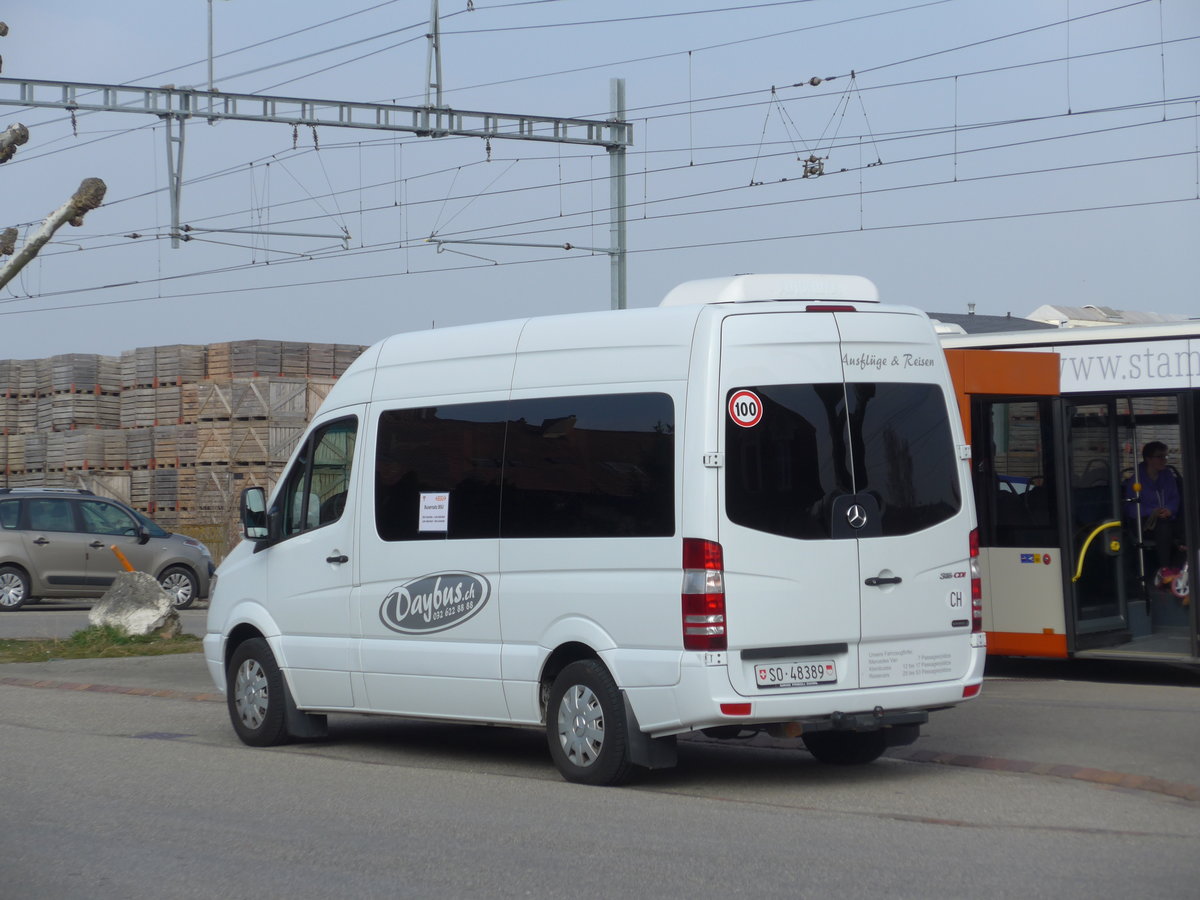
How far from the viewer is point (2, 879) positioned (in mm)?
6688

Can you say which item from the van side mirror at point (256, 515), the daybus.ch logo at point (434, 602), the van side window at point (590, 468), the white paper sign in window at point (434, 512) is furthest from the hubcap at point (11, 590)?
the van side window at point (590, 468)

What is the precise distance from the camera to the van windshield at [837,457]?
854 centimetres

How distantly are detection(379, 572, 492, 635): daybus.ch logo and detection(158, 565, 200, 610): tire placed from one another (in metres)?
16.6

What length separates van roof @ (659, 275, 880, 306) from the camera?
8984mm

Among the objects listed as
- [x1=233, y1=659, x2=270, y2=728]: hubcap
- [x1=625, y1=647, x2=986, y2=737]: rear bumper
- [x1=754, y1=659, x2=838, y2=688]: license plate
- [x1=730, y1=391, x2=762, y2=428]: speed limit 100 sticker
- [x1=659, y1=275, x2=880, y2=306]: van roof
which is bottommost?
[x1=233, y1=659, x2=270, y2=728]: hubcap

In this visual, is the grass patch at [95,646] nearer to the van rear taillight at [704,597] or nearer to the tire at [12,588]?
the tire at [12,588]

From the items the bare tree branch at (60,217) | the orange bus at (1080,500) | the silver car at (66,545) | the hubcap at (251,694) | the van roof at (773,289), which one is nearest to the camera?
the van roof at (773,289)

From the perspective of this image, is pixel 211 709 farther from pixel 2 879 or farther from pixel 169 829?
pixel 2 879

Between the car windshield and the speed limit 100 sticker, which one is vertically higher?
the speed limit 100 sticker

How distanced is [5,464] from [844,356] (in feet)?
118

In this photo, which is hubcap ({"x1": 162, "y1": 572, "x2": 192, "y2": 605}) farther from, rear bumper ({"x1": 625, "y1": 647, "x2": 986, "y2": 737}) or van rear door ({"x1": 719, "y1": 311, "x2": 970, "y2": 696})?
van rear door ({"x1": 719, "y1": 311, "x2": 970, "y2": 696})

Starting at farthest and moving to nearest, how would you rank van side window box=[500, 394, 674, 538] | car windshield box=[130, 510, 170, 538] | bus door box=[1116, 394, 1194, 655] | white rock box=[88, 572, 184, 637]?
car windshield box=[130, 510, 170, 538]
white rock box=[88, 572, 184, 637]
bus door box=[1116, 394, 1194, 655]
van side window box=[500, 394, 674, 538]

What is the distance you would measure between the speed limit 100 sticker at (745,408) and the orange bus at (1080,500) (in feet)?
20.0

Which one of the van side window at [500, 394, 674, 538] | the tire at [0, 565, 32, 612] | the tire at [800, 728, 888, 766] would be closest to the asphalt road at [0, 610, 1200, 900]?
the tire at [800, 728, 888, 766]
